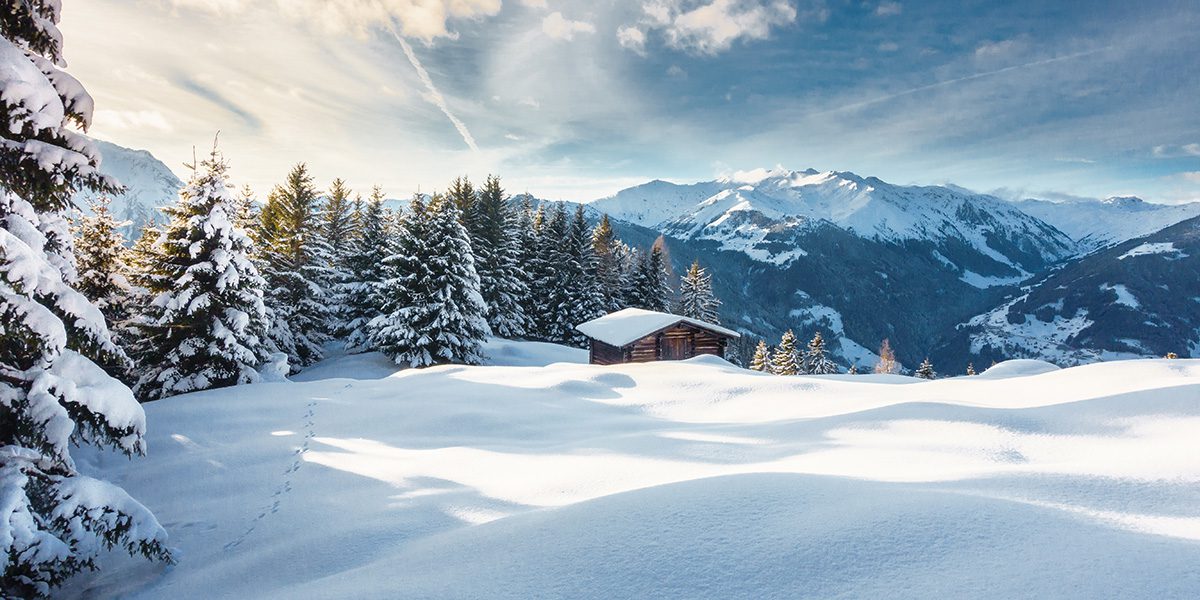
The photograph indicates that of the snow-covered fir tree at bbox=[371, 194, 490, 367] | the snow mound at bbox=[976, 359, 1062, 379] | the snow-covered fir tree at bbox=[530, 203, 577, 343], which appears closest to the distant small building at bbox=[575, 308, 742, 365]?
the snow-covered fir tree at bbox=[371, 194, 490, 367]

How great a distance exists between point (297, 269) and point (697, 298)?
3167cm

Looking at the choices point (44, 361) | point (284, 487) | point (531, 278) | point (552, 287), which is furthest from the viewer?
point (552, 287)

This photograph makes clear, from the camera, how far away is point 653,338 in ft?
85.8

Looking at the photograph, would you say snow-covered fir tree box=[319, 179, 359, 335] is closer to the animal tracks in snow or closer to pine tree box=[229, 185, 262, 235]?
pine tree box=[229, 185, 262, 235]

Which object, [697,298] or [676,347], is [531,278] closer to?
[697,298]

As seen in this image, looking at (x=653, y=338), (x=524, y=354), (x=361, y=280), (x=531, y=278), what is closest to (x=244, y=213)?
(x=361, y=280)

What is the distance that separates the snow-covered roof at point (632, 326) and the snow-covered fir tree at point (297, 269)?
15.3 m

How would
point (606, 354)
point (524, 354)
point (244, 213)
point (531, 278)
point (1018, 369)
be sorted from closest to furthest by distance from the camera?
point (1018, 369) → point (244, 213) → point (606, 354) → point (524, 354) → point (531, 278)

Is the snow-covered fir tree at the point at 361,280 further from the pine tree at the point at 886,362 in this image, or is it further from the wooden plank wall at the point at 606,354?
the pine tree at the point at 886,362

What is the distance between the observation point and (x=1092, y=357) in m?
161

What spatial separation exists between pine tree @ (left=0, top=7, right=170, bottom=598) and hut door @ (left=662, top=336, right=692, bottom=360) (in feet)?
75.0

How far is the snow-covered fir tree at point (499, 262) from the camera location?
3572cm

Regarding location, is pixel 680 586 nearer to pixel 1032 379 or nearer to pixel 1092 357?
pixel 1032 379

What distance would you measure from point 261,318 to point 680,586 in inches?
790
